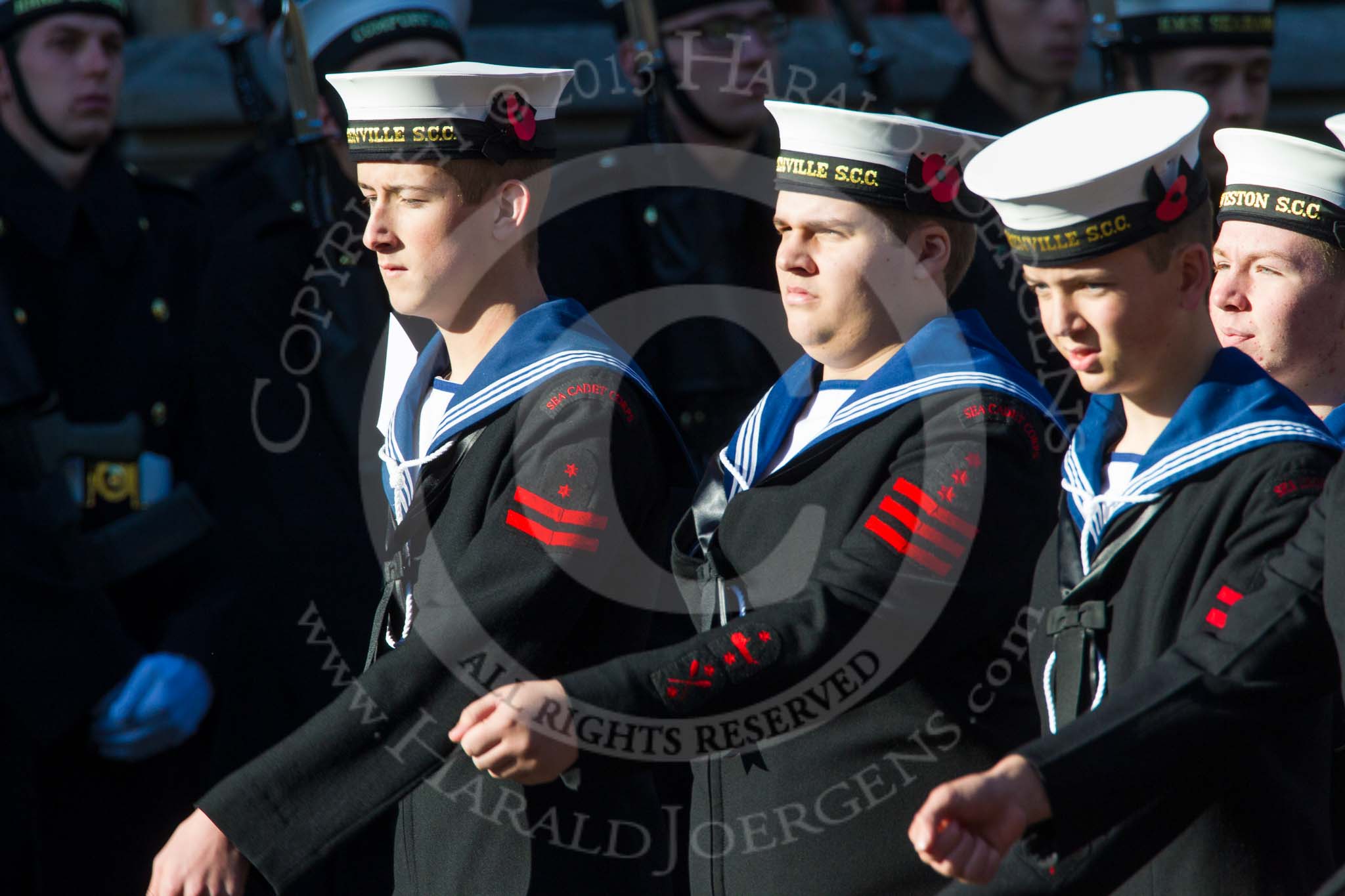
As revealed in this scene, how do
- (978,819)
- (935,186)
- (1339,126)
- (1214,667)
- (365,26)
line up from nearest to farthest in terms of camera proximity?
(978,819) < (1214,667) < (1339,126) < (935,186) < (365,26)

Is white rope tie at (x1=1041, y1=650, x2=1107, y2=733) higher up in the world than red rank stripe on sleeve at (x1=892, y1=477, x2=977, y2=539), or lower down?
lower down

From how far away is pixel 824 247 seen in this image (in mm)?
2725

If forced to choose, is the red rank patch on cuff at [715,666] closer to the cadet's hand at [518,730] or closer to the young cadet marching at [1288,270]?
the cadet's hand at [518,730]

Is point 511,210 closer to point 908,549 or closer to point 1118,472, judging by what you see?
point 908,549

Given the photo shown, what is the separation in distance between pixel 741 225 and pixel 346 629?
1344 millimetres

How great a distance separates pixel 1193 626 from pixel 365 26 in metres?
2.77

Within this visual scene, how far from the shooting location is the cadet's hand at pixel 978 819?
1.98 metres

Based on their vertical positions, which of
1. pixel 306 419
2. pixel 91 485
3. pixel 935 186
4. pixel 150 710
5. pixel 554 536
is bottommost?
pixel 150 710

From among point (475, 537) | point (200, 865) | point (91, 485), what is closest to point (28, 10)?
point (91, 485)

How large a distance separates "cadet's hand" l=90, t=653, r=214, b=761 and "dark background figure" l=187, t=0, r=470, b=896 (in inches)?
4.6

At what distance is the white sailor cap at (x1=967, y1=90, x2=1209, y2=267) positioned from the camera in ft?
7.89

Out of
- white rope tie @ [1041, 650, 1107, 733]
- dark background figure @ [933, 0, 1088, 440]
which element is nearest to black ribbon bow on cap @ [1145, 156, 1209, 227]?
white rope tie @ [1041, 650, 1107, 733]

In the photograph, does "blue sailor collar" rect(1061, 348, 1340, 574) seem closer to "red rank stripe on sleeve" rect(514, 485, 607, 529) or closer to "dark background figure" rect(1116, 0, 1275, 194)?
"red rank stripe on sleeve" rect(514, 485, 607, 529)

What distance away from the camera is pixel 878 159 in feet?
8.89
